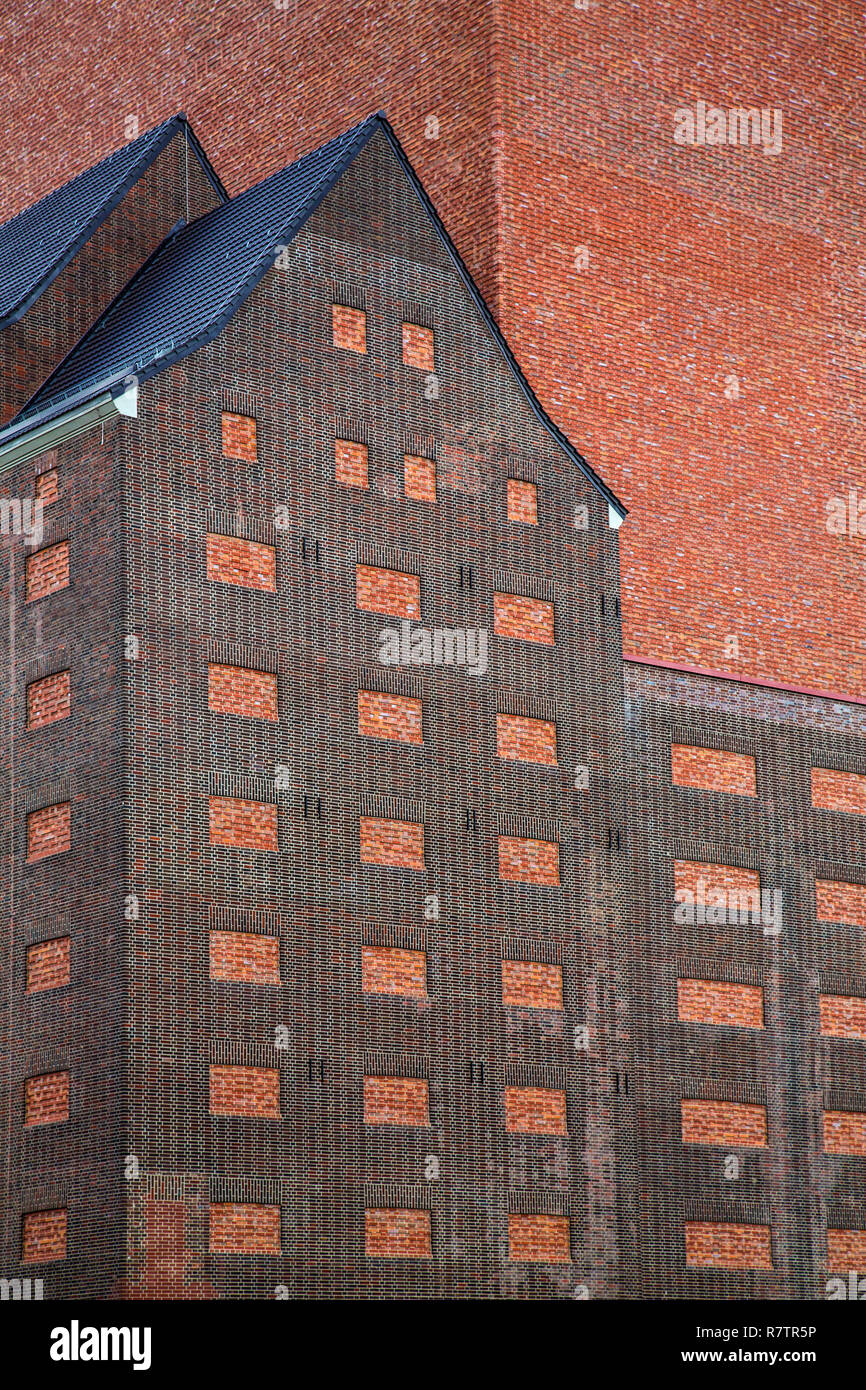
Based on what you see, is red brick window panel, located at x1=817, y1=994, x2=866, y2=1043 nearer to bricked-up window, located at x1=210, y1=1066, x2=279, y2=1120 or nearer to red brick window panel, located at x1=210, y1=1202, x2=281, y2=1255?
bricked-up window, located at x1=210, y1=1066, x2=279, y2=1120

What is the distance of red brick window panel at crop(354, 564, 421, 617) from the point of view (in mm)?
35875

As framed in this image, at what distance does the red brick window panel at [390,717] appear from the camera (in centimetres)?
3534

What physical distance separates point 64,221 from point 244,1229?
2009cm

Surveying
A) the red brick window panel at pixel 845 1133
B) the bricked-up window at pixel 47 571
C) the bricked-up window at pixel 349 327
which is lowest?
the red brick window panel at pixel 845 1133

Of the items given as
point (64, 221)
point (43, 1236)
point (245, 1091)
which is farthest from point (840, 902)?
point (64, 221)

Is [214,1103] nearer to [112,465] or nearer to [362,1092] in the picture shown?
[362,1092]

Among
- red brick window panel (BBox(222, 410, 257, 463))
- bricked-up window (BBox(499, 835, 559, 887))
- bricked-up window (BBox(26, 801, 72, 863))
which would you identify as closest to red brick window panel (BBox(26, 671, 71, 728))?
bricked-up window (BBox(26, 801, 72, 863))

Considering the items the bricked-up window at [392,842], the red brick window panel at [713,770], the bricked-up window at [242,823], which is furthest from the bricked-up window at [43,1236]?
the red brick window panel at [713,770]

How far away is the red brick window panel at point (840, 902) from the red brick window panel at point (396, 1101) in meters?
10.7

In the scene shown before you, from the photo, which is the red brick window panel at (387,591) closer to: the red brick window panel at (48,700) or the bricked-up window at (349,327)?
the bricked-up window at (349,327)

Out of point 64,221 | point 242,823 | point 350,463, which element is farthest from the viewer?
point 64,221

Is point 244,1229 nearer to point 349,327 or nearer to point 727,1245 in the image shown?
point 727,1245

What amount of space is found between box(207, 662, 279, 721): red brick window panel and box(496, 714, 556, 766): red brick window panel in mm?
4571

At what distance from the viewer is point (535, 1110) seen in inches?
1399
